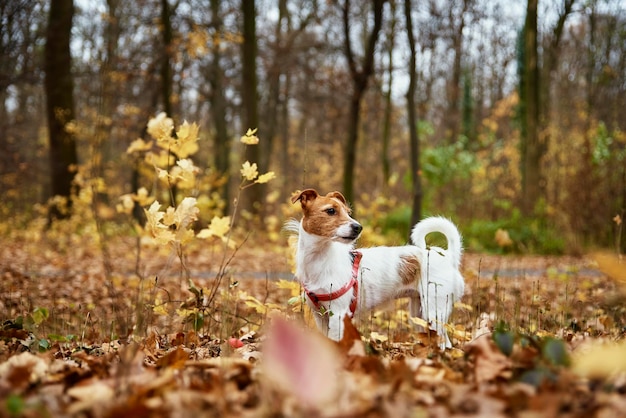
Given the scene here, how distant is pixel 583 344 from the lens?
2.46 meters

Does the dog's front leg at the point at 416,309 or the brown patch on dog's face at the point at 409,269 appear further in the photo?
the dog's front leg at the point at 416,309

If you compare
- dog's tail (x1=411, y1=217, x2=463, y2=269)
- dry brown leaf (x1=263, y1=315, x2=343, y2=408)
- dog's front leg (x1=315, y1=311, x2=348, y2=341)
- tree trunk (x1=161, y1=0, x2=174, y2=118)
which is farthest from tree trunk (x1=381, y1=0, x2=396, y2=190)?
dry brown leaf (x1=263, y1=315, x2=343, y2=408)

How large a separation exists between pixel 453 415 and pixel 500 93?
85.7 feet

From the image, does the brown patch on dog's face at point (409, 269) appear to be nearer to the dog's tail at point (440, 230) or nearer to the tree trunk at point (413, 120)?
the dog's tail at point (440, 230)

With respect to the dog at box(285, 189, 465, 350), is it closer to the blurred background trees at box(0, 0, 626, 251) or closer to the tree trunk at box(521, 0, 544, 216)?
the blurred background trees at box(0, 0, 626, 251)

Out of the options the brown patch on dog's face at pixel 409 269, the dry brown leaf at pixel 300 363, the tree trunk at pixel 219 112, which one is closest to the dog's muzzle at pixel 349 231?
the brown patch on dog's face at pixel 409 269

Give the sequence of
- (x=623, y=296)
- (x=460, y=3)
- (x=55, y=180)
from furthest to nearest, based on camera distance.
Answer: (x=460, y=3) → (x=55, y=180) → (x=623, y=296)

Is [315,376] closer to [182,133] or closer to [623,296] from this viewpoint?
[623,296]

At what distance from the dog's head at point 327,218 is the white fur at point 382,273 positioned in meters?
0.02

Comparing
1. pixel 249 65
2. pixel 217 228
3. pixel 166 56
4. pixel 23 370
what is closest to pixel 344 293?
pixel 217 228

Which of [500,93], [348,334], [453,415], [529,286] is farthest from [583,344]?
[500,93]

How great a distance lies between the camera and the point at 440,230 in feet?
13.9

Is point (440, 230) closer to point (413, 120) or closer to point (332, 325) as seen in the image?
point (332, 325)

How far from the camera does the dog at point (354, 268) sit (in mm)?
3660
